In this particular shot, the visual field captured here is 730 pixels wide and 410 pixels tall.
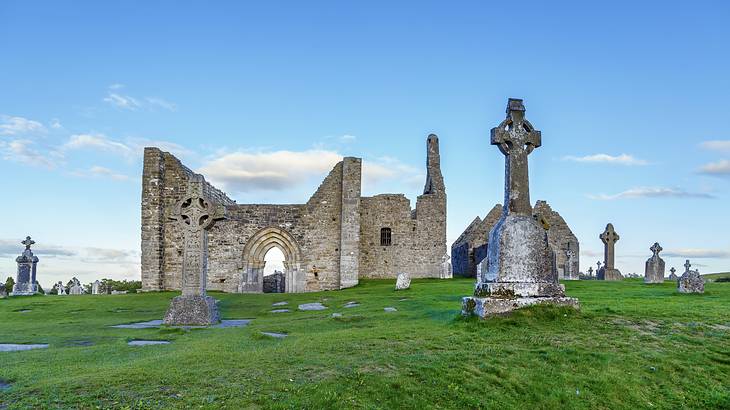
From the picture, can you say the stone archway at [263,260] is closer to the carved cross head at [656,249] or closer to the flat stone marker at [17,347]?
the carved cross head at [656,249]

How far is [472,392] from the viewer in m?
7.85

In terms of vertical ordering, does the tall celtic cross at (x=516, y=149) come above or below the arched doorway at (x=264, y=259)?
above

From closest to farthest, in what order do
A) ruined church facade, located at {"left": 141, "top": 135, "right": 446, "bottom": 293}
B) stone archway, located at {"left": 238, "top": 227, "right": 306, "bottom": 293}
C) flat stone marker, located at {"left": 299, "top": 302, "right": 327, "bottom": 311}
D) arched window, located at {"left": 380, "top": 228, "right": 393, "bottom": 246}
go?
flat stone marker, located at {"left": 299, "top": 302, "right": 327, "bottom": 311}
ruined church facade, located at {"left": 141, "top": 135, "right": 446, "bottom": 293}
stone archway, located at {"left": 238, "top": 227, "right": 306, "bottom": 293}
arched window, located at {"left": 380, "top": 228, "right": 393, "bottom": 246}

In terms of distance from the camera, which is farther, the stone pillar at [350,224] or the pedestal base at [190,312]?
the stone pillar at [350,224]

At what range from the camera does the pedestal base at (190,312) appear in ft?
53.1

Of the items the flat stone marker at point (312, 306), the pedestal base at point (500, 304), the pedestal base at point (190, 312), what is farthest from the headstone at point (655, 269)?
the pedestal base at point (190, 312)

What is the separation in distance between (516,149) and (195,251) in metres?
9.26

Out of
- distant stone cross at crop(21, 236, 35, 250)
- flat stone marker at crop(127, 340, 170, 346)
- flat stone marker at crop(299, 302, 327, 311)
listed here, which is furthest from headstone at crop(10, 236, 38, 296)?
flat stone marker at crop(127, 340, 170, 346)

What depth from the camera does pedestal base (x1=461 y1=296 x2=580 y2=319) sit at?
11609 mm

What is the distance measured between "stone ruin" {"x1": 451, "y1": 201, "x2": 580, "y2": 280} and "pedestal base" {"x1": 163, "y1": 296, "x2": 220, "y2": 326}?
20.3m

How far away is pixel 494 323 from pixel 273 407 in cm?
556

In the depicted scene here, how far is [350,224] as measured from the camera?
32.3 meters

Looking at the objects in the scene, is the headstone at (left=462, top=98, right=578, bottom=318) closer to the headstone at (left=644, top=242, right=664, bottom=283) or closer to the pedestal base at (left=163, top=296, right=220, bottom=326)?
the pedestal base at (left=163, top=296, right=220, bottom=326)

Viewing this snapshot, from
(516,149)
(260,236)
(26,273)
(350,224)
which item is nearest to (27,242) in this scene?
(26,273)
